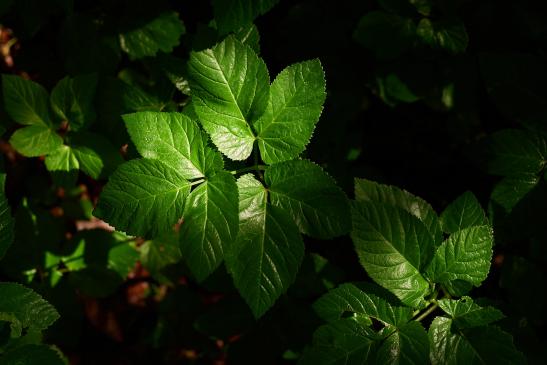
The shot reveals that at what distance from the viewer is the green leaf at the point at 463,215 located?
1.55 m

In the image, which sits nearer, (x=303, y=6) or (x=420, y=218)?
(x=420, y=218)

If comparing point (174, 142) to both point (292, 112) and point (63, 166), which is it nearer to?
point (292, 112)

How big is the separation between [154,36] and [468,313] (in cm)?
185

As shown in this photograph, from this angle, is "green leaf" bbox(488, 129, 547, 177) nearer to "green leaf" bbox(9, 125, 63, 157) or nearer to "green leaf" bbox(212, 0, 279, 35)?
"green leaf" bbox(212, 0, 279, 35)

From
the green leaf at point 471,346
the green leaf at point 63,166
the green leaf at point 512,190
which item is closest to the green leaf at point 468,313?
the green leaf at point 471,346

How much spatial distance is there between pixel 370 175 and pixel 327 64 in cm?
67

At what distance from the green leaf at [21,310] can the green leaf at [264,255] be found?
2.32ft

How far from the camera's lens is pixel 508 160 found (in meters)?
1.81

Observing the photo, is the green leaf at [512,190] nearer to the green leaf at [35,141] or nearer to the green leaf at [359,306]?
the green leaf at [359,306]

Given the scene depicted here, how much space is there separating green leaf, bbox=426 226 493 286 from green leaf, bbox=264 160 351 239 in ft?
1.31

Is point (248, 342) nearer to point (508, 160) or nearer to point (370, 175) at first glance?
point (370, 175)

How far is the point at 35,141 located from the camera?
1.88 meters

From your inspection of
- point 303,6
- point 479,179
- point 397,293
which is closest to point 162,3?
point 303,6

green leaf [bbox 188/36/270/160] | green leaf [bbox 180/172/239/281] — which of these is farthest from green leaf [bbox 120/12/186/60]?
green leaf [bbox 180/172/239/281]
